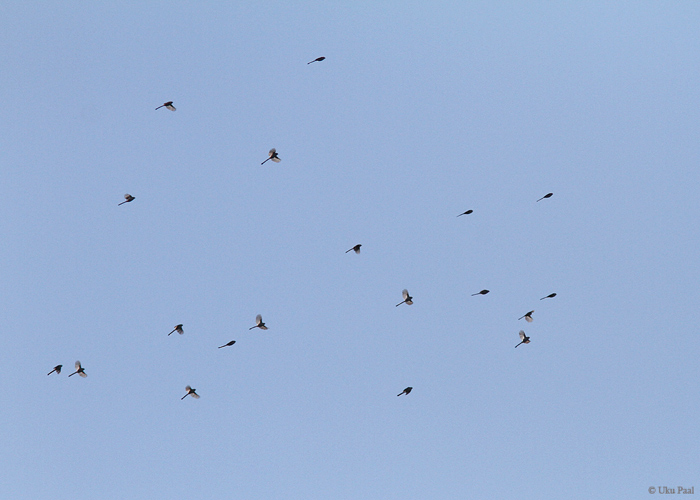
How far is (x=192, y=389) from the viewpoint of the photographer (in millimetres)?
97188

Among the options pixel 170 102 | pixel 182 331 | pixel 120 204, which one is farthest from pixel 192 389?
pixel 170 102

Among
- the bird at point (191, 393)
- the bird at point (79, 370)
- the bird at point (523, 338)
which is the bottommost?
the bird at point (523, 338)

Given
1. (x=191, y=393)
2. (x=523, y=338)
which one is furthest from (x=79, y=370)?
(x=523, y=338)

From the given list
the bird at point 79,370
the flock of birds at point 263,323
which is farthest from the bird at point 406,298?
the bird at point 79,370

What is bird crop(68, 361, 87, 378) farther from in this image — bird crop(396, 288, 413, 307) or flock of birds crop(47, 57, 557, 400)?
bird crop(396, 288, 413, 307)

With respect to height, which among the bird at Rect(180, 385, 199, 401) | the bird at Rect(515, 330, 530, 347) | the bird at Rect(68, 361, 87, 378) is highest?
the bird at Rect(68, 361, 87, 378)

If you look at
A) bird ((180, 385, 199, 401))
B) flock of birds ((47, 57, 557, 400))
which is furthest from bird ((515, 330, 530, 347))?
bird ((180, 385, 199, 401))

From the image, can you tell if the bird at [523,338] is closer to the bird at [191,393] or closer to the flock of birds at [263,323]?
the flock of birds at [263,323]

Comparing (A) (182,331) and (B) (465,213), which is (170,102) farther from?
(B) (465,213)

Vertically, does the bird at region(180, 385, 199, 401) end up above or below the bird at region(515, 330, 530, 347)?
above

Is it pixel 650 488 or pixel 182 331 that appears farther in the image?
pixel 650 488

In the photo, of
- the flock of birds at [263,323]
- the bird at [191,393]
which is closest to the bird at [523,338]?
the flock of birds at [263,323]

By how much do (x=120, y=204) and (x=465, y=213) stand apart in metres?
32.4

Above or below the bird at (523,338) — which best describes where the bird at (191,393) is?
above
